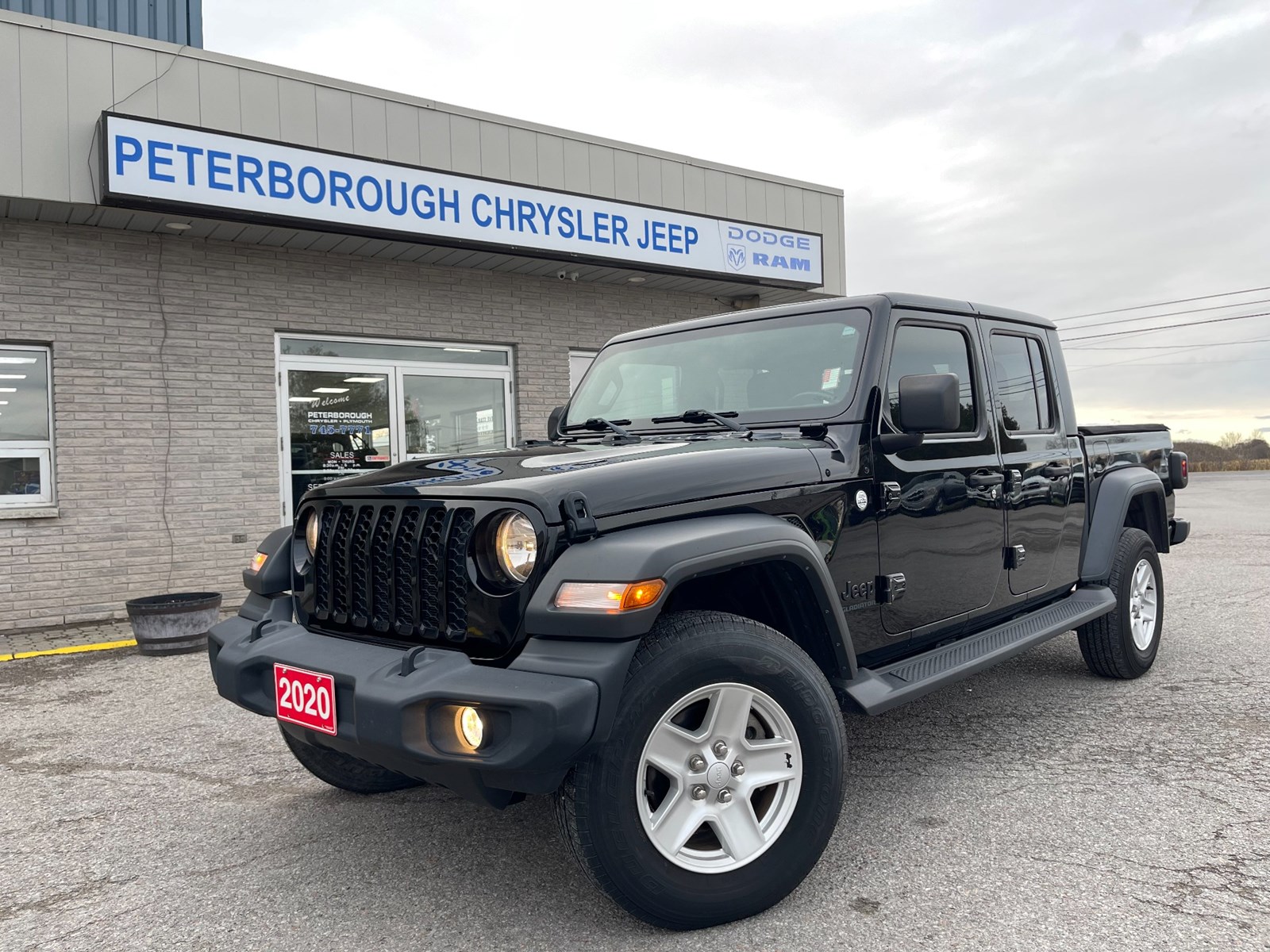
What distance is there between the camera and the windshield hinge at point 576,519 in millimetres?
2559

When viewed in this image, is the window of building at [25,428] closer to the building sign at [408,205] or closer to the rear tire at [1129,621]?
the building sign at [408,205]

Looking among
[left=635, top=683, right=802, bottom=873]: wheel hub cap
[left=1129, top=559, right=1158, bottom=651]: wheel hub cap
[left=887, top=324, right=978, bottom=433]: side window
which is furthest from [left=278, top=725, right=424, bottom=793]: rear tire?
[left=1129, top=559, right=1158, bottom=651]: wheel hub cap

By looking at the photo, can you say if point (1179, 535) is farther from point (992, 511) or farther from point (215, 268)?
point (215, 268)

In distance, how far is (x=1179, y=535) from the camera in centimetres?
581

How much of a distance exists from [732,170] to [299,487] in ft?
20.8

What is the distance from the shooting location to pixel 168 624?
268 inches

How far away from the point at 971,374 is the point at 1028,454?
493 millimetres

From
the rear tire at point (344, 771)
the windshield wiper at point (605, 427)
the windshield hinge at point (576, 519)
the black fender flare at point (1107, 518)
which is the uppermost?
the windshield wiper at point (605, 427)

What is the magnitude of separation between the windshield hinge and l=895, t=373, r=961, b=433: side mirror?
1341mm

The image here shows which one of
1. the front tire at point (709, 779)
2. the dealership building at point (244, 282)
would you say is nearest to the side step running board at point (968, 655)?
the front tire at point (709, 779)

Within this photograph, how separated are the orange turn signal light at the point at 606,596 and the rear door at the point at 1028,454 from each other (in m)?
2.28

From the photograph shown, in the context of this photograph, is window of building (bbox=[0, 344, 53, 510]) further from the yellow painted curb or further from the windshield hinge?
the windshield hinge

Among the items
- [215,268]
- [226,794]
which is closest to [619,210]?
[215,268]

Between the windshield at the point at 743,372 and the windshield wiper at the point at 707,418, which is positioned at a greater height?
the windshield at the point at 743,372
